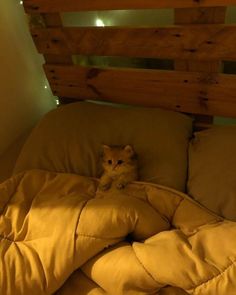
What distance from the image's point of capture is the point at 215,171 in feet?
3.56

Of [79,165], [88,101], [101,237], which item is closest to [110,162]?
[79,165]

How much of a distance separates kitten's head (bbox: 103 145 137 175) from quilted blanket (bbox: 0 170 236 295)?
10 centimetres

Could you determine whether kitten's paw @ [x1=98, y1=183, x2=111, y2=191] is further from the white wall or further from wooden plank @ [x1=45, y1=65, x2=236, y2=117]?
the white wall

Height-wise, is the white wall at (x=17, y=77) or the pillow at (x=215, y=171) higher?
the white wall at (x=17, y=77)

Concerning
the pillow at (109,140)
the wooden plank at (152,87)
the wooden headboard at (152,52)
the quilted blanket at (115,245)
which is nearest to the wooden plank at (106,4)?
the wooden headboard at (152,52)

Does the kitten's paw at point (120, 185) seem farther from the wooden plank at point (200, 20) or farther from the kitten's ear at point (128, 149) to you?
the wooden plank at point (200, 20)

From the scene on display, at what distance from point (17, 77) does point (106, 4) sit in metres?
0.61

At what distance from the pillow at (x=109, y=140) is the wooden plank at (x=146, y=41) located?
0.79 feet

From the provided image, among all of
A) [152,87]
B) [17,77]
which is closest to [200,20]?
[152,87]

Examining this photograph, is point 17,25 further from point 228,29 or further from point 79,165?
point 228,29

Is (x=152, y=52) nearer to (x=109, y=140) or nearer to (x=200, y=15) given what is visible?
(x=200, y=15)

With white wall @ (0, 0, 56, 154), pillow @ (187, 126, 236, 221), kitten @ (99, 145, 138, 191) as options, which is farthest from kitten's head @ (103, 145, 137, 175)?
white wall @ (0, 0, 56, 154)

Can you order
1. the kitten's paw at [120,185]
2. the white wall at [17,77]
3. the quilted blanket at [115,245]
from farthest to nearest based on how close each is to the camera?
the white wall at [17,77] → the kitten's paw at [120,185] → the quilted blanket at [115,245]

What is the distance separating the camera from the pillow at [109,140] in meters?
1.21
